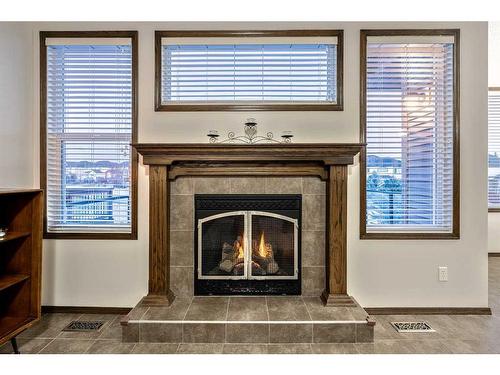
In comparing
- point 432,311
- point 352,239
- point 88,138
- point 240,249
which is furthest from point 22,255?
point 432,311

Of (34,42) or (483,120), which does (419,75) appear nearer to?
(483,120)

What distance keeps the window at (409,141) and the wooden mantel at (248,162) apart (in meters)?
0.36

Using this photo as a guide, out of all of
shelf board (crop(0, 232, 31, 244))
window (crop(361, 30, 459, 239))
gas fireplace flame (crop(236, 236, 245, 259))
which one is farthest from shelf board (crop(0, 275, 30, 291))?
window (crop(361, 30, 459, 239))

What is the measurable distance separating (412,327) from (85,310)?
2810mm

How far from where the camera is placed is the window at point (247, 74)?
2.88 m

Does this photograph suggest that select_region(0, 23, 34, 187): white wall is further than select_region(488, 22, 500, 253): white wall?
No

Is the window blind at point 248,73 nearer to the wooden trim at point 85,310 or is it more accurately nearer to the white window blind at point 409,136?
the white window blind at point 409,136

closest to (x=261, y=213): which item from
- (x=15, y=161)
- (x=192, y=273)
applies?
(x=192, y=273)

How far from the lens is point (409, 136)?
115 inches

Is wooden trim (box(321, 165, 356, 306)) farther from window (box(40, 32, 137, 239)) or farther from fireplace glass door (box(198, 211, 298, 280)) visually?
window (box(40, 32, 137, 239))

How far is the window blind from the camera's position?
289 centimetres

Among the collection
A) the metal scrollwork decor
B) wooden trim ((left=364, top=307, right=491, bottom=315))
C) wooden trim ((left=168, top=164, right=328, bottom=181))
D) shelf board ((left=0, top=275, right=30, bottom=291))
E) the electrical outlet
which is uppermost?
the metal scrollwork decor

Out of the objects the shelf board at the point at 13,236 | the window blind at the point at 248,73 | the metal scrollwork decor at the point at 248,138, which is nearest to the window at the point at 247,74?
the window blind at the point at 248,73
